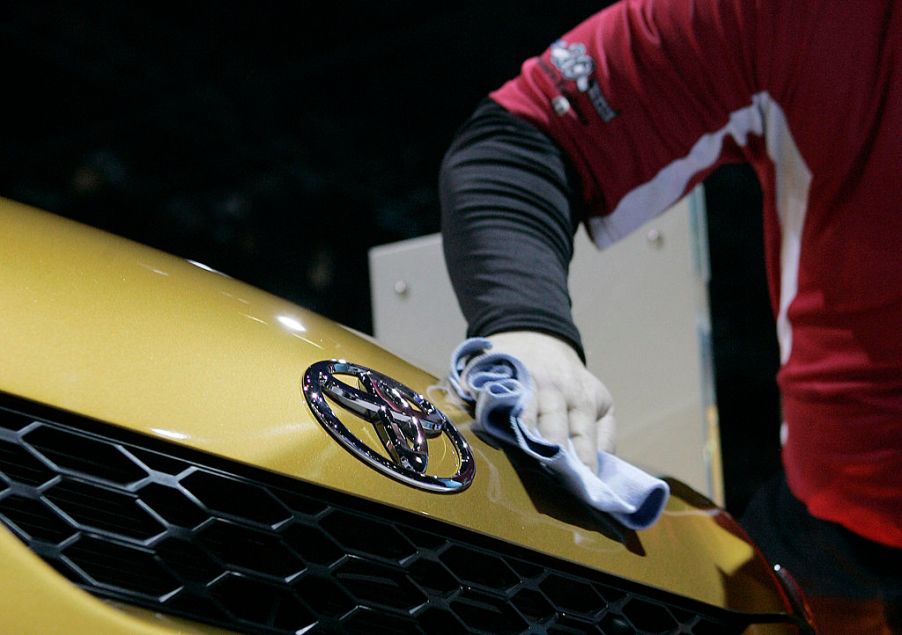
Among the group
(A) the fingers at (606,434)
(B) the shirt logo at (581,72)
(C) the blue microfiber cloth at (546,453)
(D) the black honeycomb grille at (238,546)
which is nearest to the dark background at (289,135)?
(B) the shirt logo at (581,72)

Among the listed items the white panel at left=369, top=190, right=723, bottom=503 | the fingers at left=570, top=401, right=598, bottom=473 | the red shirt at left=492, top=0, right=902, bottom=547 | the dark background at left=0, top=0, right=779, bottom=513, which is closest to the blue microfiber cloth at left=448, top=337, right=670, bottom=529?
the fingers at left=570, top=401, right=598, bottom=473

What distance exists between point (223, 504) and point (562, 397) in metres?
0.29

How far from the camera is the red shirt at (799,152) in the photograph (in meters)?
0.81

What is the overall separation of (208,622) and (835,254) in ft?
2.18

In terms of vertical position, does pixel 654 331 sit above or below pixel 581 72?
below

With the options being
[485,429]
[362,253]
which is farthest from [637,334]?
[362,253]

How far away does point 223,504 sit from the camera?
0.47 m

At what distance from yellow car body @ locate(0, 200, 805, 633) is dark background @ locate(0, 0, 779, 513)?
6.76 ft

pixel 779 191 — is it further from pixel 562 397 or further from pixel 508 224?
pixel 562 397

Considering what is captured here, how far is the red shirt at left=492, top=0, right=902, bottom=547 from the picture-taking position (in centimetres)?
81

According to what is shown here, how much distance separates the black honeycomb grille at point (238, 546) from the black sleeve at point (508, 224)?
268 millimetres

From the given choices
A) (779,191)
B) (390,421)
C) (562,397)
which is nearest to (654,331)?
(779,191)

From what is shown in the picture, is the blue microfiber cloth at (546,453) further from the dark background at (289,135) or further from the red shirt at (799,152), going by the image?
the dark background at (289,135)

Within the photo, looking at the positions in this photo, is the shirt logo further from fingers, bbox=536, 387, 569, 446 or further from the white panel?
the white panel
